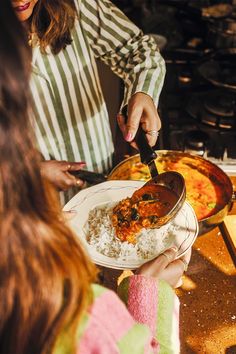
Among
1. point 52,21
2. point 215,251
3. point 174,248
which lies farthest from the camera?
point 52,21

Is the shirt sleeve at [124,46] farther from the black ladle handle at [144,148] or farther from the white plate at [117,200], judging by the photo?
the white plate at [117,200]

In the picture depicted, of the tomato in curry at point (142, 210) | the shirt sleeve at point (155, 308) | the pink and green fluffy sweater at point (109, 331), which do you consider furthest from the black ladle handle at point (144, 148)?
the pink and green fluffy sweater at point (109, 331)

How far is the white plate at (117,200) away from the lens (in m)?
1.41

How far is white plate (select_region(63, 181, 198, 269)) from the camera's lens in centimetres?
141

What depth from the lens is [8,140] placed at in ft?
2.03

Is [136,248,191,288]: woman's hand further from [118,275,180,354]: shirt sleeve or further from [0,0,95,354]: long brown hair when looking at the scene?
[0,0,95,354]: long brown hair

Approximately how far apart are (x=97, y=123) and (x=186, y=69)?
1.23 metres

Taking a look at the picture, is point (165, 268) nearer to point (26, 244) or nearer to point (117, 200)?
point (117, 200)

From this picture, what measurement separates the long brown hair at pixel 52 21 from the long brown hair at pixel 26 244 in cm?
120

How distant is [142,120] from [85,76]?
0.40 m

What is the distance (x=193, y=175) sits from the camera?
6.61 feet

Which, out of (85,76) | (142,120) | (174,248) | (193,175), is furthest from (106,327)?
(85,76)

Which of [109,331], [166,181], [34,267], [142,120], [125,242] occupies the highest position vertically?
[34,267]

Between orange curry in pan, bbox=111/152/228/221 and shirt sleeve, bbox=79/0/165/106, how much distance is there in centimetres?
30
